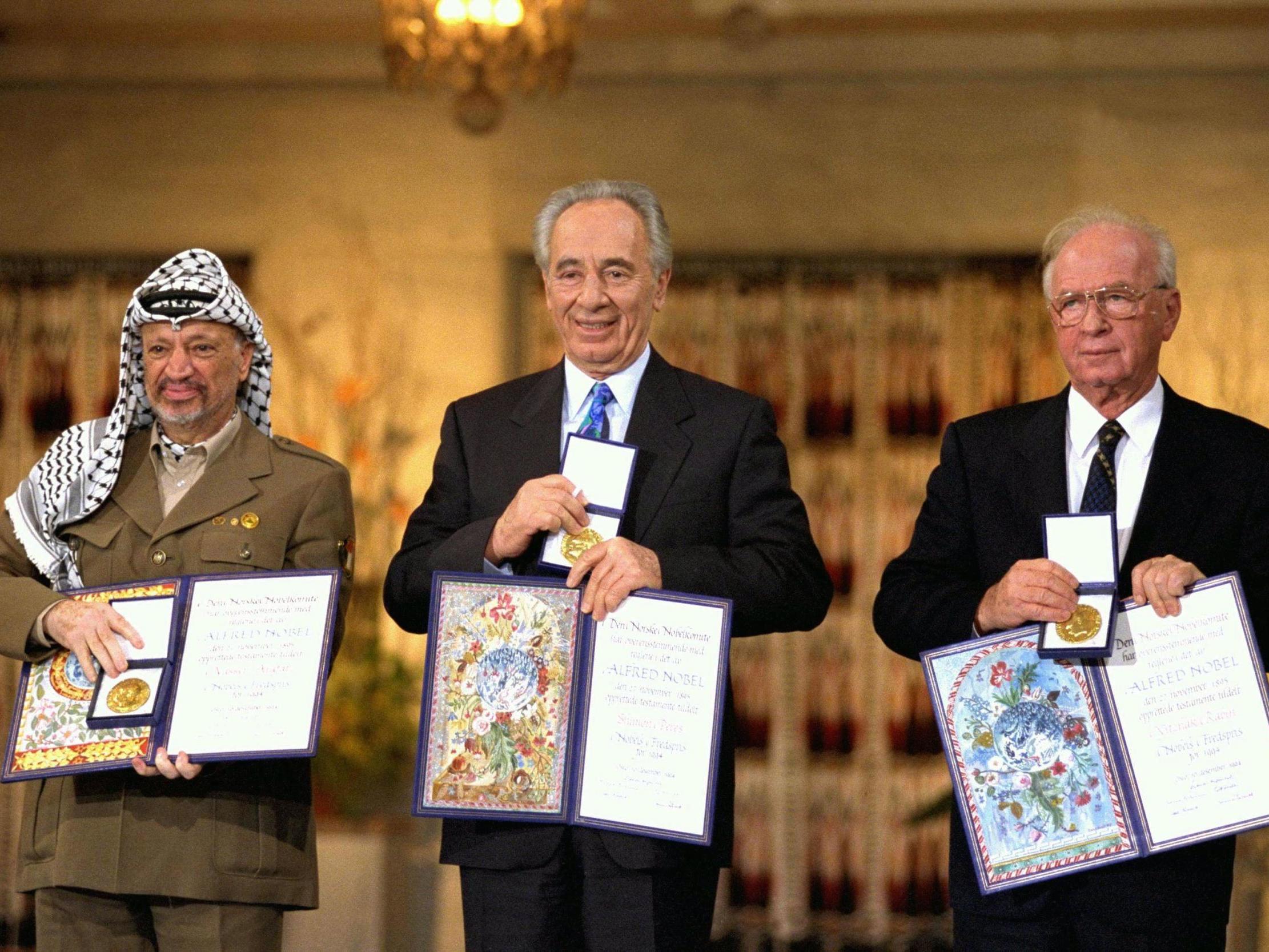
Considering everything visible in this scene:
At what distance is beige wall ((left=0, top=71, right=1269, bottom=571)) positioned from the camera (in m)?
7.14

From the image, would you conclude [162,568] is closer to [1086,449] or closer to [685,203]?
[1086,449]

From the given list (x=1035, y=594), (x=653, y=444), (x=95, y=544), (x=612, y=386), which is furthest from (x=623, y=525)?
(x=95, y=544)

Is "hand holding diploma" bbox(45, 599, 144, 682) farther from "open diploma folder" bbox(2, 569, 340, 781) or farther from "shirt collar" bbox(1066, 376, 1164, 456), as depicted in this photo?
"shirt collar" bbox(1066, 376, 1164, 456)

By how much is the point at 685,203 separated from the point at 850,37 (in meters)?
1.01

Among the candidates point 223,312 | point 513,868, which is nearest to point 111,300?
point 223,312

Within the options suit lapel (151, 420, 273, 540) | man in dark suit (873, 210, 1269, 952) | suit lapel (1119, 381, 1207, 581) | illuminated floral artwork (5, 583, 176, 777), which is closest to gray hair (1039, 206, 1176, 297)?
man in dark suit (873, 210, 1269, 952)

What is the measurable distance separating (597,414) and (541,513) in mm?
355

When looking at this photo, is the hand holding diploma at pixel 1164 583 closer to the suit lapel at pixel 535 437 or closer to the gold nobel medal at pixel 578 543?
the gold nobel medal at pixel 578 543

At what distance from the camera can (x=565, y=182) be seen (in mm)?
7391

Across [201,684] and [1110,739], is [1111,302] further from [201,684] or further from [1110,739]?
[201,684]

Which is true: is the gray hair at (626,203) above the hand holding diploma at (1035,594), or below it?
above

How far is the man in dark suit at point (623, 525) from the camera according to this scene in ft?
9.46

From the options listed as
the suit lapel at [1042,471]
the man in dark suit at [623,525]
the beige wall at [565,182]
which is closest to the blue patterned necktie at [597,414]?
the man in dark suit at [623,525]

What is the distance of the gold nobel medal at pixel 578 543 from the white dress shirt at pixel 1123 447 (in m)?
0.87
